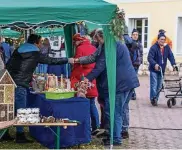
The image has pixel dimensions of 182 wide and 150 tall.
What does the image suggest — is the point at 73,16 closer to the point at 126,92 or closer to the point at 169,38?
the point at 126,92

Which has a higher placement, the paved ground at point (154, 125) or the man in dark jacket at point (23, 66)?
the man in dark jacket at point (23, 66)

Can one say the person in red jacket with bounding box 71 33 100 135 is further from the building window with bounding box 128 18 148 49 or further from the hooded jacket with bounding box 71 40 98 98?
the building window with bounding box 128 18 148 49

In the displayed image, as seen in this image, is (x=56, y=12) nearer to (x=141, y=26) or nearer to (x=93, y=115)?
(x=93, y=115)

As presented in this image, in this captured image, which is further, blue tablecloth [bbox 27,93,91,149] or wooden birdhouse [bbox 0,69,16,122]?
blue tablecloth [bbox 27,93,91,149]

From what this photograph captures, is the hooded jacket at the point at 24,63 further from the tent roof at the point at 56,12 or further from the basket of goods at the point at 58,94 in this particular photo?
the tent roof at the point at 56,12

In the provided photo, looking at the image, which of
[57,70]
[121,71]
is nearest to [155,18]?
[57,70]

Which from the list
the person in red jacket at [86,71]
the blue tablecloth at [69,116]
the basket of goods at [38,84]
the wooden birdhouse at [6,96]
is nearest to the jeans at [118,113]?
the blue tablecloth at [69,116]

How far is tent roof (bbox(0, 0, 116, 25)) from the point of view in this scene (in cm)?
694

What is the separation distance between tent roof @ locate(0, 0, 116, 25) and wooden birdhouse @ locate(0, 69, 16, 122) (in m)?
0.75

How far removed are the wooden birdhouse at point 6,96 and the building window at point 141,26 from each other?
56.4ft

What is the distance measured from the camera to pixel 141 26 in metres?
24.1

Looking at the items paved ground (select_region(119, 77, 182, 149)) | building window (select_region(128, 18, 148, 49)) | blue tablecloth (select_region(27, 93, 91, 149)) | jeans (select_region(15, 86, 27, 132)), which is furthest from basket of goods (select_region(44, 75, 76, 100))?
building window (select_region(128, 18, 148, 49))

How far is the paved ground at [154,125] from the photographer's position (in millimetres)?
8016

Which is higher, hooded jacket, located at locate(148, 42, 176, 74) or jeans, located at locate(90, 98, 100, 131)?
hooded jacket, located at locate(148, 42, 176, 74)
